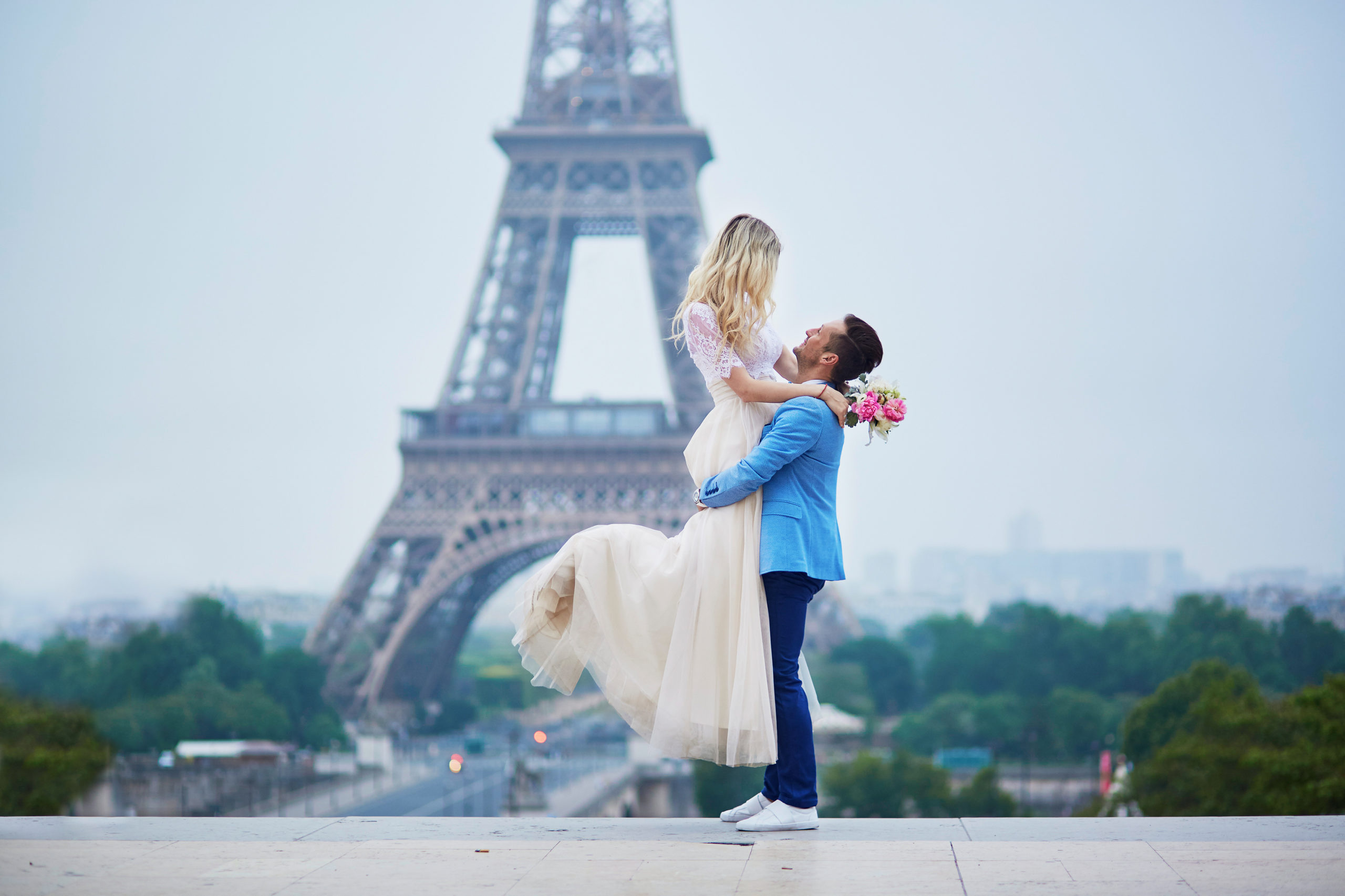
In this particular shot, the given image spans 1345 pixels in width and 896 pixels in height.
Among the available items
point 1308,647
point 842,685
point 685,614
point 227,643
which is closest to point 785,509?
point 685,614

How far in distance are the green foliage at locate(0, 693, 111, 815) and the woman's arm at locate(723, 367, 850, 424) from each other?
2115 cm

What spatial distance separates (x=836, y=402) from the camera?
14.6 feet

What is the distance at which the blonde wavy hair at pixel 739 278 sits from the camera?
441 centimetres

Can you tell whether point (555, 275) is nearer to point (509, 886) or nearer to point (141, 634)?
point (141, 634)

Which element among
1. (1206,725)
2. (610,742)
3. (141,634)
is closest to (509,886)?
(1206,725)

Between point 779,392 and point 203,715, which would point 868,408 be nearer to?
point 779,392

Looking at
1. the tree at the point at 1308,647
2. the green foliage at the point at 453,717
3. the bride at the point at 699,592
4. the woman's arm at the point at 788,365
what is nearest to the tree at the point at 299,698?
the green foliage at the point at 453,717

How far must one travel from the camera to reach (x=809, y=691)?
476cm

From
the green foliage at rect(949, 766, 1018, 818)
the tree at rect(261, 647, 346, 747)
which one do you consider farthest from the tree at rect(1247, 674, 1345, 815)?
the tree at rect(261, 647, 346, 747)

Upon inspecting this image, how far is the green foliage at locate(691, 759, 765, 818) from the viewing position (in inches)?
1134

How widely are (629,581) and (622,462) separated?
26401 mm

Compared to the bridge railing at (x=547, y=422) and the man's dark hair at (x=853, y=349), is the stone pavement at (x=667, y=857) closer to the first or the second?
the man's dark hair at (x=853, y=349)

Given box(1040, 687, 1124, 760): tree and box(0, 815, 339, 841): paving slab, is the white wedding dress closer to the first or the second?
box(0, 815, 339, 841): paving slab

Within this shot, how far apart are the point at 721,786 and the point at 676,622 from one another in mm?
25304
